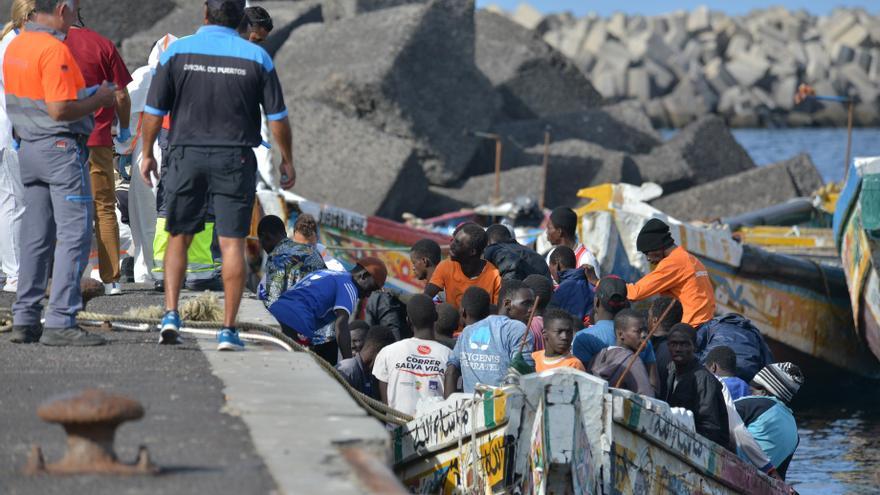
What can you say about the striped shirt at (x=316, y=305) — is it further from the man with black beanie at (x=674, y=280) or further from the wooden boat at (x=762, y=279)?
the wooden boat at (x=762, y=279)

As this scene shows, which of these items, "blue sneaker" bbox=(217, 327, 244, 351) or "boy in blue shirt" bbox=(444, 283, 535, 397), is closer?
"blue sneaker" bbox=(217, 327, 244, 351)

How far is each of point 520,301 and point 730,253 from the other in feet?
21.2

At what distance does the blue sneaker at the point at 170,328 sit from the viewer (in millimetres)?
7730

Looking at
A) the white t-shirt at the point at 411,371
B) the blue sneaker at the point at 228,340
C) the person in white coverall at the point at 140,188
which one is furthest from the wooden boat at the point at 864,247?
the blue sneaker at the point at 228,340

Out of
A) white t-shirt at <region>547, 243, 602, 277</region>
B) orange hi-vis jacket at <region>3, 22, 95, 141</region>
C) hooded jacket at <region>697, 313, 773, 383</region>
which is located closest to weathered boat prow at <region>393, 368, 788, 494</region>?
orange hi-vis jacket at <region>3, 22, 95, 141</region>

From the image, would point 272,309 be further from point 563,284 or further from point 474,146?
point 474,146

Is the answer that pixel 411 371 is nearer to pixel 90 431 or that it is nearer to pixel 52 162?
pixel 52 162

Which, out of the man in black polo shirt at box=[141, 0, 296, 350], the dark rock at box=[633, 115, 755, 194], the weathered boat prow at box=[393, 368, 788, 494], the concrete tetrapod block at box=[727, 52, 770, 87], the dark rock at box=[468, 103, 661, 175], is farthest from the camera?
the concrete tetrapod block at box=[727, 52, 770, 87]

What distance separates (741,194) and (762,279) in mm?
9205

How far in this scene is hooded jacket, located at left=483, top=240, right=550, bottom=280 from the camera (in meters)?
11.2

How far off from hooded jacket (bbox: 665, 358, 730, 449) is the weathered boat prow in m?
0.43

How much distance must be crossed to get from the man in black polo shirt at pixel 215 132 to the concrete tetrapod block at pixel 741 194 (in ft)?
56.1

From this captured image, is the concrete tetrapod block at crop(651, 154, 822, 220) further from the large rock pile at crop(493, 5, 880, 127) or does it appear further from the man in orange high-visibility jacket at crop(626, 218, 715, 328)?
the large rock pile at crop(493, 5, 880, 127)

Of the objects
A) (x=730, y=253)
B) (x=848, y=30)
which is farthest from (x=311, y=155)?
(x=848, y=30)
